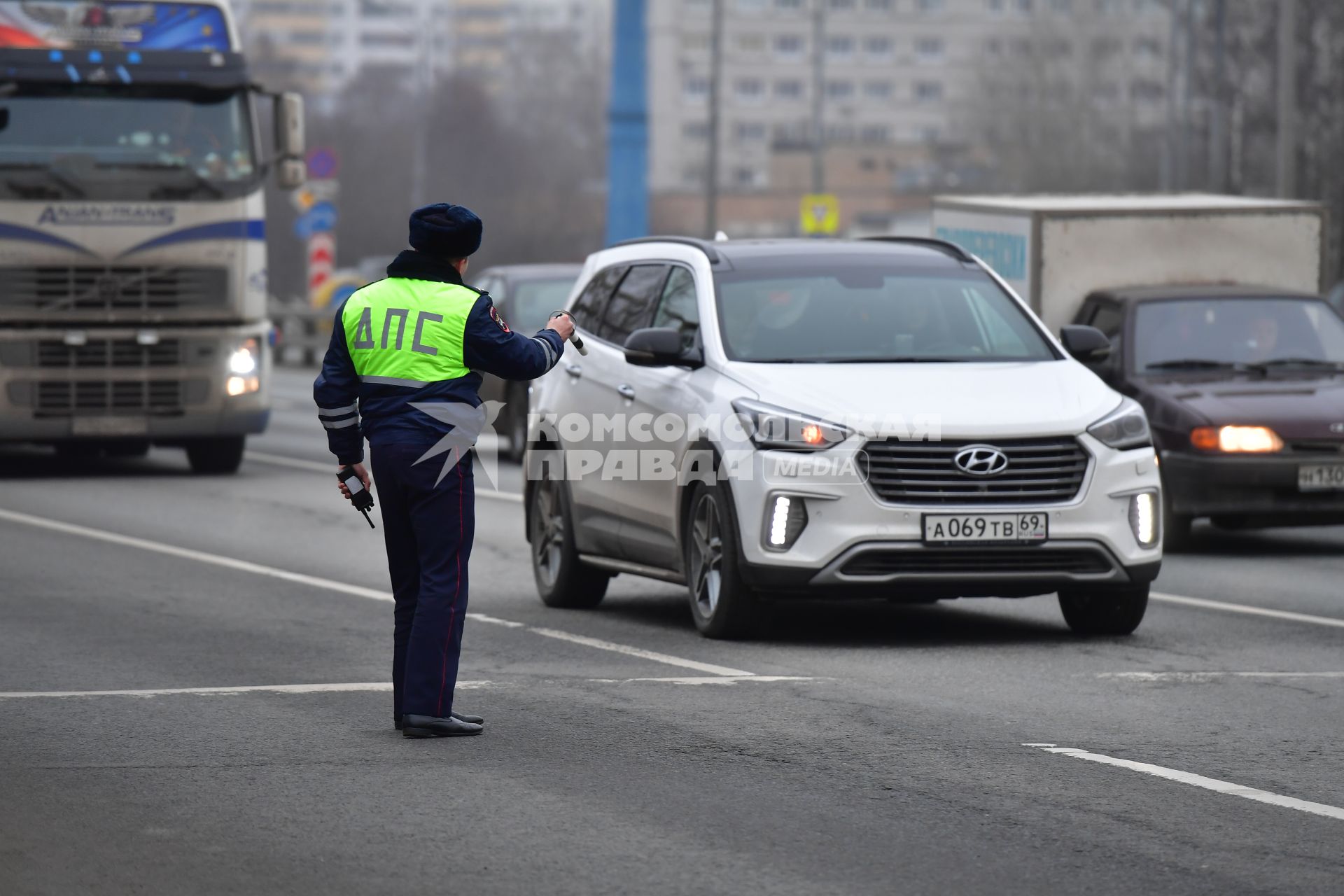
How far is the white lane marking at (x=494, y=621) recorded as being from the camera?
11609mm

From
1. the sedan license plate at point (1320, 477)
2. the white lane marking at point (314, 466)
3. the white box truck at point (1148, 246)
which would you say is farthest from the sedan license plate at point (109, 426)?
the sedan license plate at point (1320, 477)

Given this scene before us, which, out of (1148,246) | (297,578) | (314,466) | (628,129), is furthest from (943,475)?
(628,129)

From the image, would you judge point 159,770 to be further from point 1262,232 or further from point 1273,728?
point 1262,232

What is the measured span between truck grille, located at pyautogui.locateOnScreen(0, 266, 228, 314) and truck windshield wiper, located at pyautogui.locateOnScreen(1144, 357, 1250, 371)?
8.47 meters

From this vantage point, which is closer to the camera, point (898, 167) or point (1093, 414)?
point (1093, 414)

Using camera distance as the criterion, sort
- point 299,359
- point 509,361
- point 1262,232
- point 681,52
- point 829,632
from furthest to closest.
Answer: point 681,52, point 299,359, point 1262,232, point 829,632, point 509,361

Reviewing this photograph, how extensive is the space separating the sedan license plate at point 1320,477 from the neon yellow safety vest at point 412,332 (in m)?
8.02

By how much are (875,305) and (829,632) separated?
4.99ft

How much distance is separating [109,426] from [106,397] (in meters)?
0.25

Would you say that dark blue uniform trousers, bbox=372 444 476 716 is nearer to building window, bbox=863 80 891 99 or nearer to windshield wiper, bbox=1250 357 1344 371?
windshield wiper, bbox=1250 357 1344 371

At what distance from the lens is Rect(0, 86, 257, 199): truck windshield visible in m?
20.2

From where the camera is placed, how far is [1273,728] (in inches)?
328

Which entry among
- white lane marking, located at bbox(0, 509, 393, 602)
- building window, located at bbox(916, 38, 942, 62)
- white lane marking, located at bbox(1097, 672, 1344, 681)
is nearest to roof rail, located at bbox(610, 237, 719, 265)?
white lane marking, located at bbox(0, 509, 393, 602)

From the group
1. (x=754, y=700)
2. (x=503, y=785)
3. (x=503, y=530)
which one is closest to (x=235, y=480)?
(x=503, y=530)
